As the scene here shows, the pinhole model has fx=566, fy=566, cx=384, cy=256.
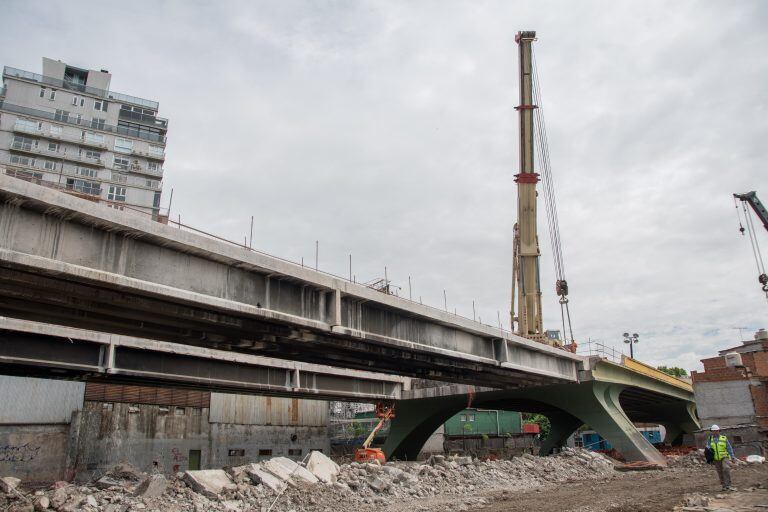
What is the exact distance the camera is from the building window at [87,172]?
2618 inches

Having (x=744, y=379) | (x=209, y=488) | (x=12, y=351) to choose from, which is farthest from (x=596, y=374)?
(x=12, y=351)

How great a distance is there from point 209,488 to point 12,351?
9.59 meters

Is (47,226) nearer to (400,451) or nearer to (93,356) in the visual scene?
(93,356)

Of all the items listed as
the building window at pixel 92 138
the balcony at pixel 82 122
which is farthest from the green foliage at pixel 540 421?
the building window at pixel 92 138

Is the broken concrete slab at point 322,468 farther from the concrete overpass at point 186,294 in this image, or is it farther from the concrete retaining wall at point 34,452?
the concrete retaining wall at point 34,452

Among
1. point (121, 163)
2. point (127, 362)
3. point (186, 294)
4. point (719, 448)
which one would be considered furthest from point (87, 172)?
point (719, 448)

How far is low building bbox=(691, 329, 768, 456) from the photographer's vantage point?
1356 inches

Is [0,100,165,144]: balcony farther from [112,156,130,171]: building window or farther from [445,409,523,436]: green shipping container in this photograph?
[445,409,523,436]: green shipping container

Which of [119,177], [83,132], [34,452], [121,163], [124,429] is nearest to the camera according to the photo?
[34,452]

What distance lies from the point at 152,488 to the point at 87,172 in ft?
207

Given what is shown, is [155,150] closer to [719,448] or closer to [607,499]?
[607,499]

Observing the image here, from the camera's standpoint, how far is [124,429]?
112 feet

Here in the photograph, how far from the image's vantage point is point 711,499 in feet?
43.8

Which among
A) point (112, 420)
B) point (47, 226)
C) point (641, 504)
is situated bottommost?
point (641, 504)
